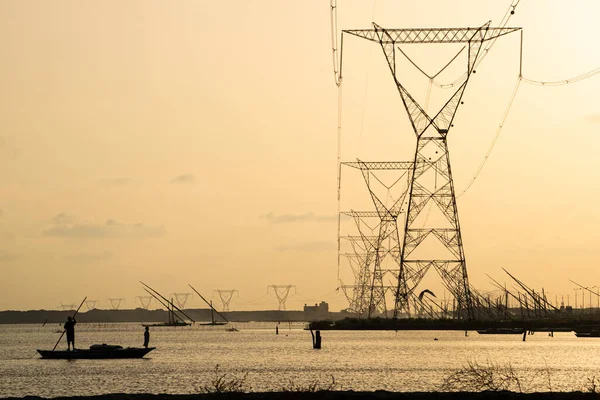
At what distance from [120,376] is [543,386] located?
27.5 m

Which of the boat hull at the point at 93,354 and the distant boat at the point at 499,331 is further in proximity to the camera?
the distant boat at the point at 499,331

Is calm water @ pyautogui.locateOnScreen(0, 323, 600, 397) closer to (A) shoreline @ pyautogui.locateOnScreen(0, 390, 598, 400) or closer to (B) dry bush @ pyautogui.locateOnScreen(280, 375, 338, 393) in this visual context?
(B) dry bush @ pyautogui.locateOnScreen(280, 375, 338, 393)

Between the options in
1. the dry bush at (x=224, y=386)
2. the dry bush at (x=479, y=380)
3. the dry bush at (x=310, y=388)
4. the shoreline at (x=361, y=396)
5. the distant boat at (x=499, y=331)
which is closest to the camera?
the shoreline at (x=361, y=396)

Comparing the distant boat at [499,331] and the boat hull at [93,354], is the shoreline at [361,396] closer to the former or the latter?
the boat hull at [93,354]

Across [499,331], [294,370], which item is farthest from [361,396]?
[499,331]

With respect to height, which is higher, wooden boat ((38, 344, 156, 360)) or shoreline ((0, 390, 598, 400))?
wooden boat ((38, 344, 156, 360))

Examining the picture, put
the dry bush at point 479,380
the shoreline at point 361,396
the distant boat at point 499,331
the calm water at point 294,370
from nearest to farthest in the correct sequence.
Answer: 1. the shoreline at point 361,396
2. the dry bush at point 479,380
3. the calm water at point 294,370
4. the distant boat at point 499,331

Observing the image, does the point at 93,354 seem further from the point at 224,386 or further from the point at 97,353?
the point at 224,386

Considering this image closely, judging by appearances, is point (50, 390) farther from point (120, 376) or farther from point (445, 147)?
point (445, 147)

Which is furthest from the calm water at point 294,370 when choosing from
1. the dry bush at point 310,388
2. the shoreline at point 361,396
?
the shoreline at point 361,396

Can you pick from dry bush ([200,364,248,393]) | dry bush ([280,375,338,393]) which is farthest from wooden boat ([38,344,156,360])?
dry bush ([280,375,338,393])

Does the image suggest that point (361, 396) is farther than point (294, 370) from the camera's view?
No

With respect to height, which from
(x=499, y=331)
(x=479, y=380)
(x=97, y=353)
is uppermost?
(x=499, y=331)

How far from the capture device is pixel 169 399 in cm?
3678
